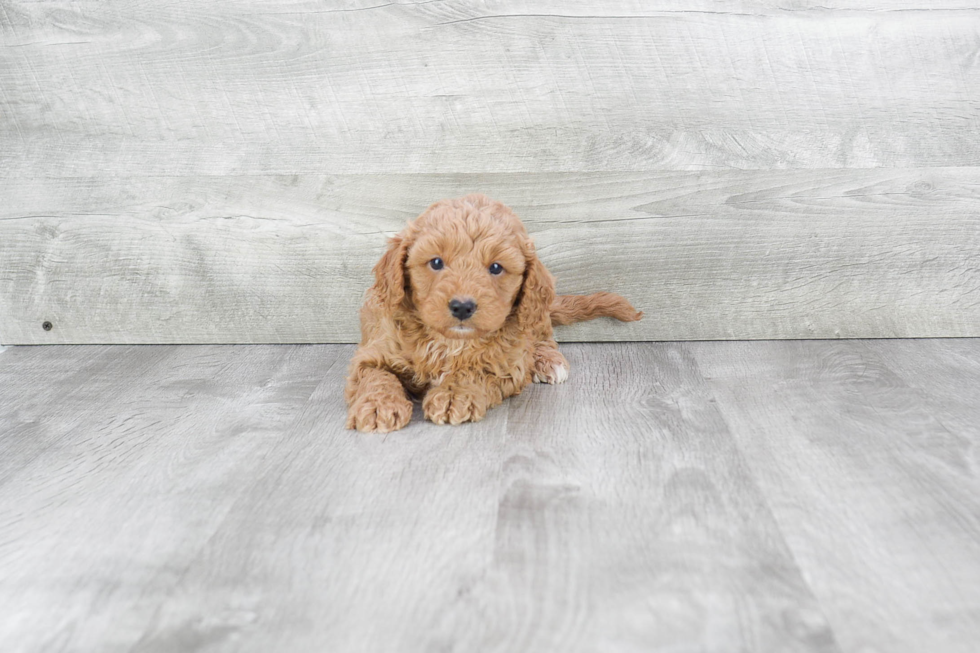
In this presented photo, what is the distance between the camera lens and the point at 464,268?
1.83 m

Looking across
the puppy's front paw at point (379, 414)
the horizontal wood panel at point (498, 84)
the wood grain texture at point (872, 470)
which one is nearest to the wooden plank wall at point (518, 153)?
the horizontal wood panel at point (498, 84)

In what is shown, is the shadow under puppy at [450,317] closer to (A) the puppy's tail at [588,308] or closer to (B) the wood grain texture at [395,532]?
(B) the wood grain texture at [395,532]

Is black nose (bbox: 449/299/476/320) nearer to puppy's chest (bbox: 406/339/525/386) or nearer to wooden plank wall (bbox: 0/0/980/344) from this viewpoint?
puppy's chest (bbox: 406/339/525/386)

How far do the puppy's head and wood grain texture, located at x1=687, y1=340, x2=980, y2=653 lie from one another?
2.03 feet

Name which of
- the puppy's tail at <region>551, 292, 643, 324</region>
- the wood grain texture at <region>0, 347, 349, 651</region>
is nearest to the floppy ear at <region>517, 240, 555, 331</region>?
the puppy's tail at <region>551, 292, 643, 324</region>

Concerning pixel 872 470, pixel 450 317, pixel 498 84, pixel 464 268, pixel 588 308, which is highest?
pixel 498 84

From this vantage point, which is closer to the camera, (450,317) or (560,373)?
(450,317)

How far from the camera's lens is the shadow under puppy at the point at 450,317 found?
6.01 feet

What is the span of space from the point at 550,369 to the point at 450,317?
1.63 feet

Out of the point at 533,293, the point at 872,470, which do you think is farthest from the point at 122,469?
the point at 872,470

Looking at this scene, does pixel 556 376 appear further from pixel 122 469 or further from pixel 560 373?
pixel 122 469

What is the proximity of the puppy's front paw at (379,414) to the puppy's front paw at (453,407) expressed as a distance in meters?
0.06

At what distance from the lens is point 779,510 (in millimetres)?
1514

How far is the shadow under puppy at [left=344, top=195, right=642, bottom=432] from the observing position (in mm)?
1832
